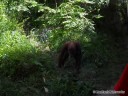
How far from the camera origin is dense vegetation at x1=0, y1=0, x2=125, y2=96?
21.2 feet

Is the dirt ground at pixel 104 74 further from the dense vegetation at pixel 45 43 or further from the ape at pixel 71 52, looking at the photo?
the ape at pixel 71 52

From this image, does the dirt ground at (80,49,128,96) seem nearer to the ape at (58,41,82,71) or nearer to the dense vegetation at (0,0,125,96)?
the dense vegetation at (0,0,125,96)

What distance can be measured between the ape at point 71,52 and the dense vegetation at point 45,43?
8.9 inches

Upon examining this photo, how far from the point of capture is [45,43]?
907 centimetres

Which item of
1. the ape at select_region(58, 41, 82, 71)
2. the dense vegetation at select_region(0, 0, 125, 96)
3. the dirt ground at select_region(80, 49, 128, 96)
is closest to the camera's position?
the dense vegetation at select_region(0, 0, 125, 96)

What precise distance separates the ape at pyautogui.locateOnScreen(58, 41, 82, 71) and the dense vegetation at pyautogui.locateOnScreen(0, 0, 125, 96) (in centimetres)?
23

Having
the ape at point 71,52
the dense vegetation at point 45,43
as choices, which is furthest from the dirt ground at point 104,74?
the ape at point 71,52

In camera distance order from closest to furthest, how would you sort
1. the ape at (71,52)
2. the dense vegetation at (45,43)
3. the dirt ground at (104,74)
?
the dense vegetation at (45,43) → the dirt ground at (104,74) → the ape at (71,52)

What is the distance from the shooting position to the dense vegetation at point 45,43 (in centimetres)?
647

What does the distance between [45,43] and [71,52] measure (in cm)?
177

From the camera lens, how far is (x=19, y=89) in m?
6.44

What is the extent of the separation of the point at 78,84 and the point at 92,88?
0.30 metres

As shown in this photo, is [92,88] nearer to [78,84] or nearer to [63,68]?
[78,84]

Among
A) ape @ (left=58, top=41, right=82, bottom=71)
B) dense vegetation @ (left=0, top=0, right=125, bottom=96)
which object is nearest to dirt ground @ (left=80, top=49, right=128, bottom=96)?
dense vegetation @ (left=0, top=0, right=125, bottom=96)
